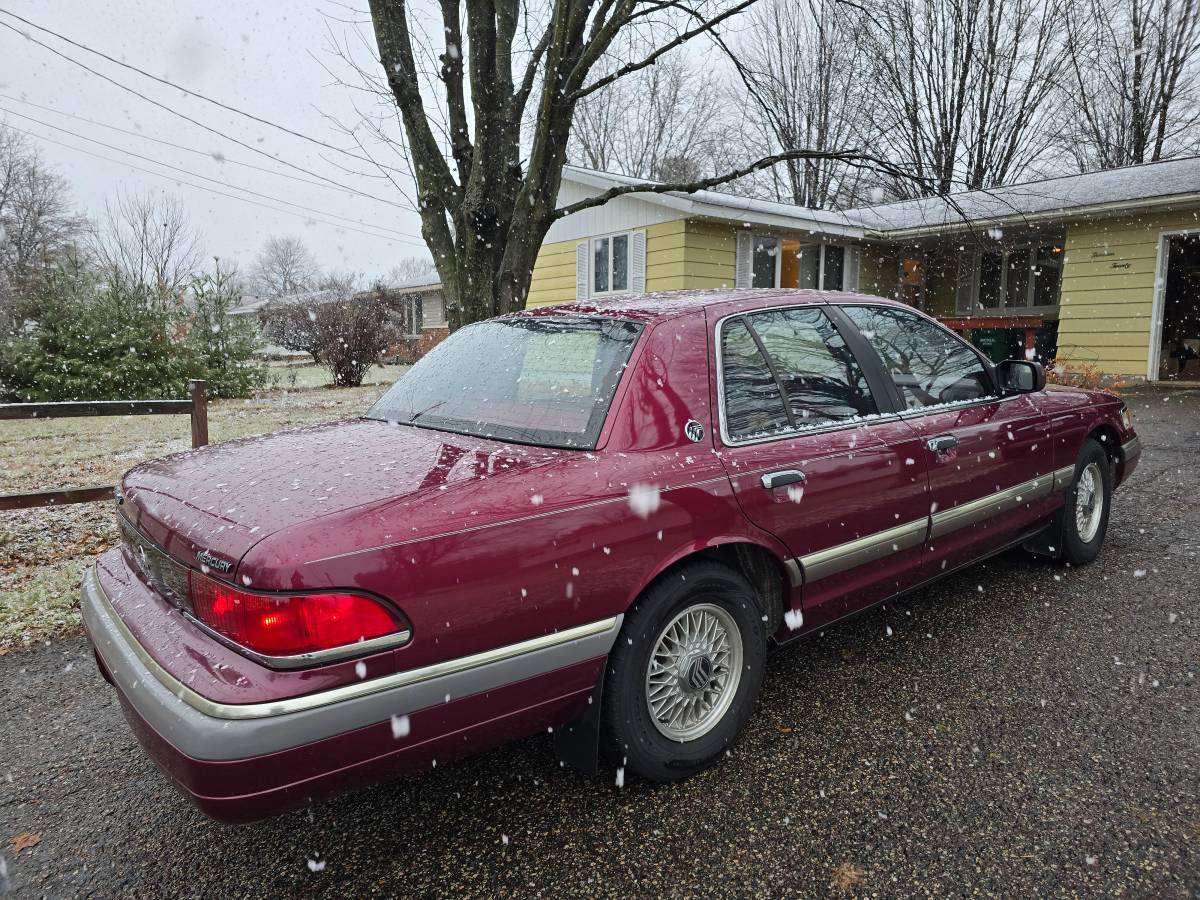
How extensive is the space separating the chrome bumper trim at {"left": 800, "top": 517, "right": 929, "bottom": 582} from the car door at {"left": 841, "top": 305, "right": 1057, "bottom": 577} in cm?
15

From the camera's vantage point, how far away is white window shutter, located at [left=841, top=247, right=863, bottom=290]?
1541 centimetres

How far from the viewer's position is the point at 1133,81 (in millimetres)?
23750

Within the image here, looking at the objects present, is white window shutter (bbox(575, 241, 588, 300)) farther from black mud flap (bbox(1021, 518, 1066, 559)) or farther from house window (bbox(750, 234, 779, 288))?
black mud flap (bbox(1021, 518, 1066, 559))

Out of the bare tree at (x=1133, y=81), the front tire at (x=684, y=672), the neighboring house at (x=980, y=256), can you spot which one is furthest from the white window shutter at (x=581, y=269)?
the bare tree at (x=1133, y=81)

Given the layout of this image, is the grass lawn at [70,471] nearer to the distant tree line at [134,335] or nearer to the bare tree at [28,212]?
the distant tree line at [134,335]

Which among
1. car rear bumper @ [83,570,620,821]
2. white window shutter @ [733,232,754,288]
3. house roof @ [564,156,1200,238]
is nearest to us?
car rear bumper @ [83,570,620,821]

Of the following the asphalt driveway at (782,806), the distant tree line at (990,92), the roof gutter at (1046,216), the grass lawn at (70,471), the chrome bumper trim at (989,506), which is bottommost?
the asphalt driveway at (782,806)

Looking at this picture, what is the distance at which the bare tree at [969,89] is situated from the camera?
75.8 feet

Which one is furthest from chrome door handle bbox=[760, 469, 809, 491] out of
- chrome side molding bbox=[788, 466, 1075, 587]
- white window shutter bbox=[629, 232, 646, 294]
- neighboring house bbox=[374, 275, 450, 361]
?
neighboring house bbox=[374, 275, 450, 361]

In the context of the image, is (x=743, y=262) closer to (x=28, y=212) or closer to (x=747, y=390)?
(x=747, y=390)

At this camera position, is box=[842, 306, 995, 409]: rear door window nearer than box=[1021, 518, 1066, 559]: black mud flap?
Yes

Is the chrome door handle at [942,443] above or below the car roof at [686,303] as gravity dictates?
below

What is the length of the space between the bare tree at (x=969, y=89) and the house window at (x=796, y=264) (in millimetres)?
10146

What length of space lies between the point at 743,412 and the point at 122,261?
82.4ft
